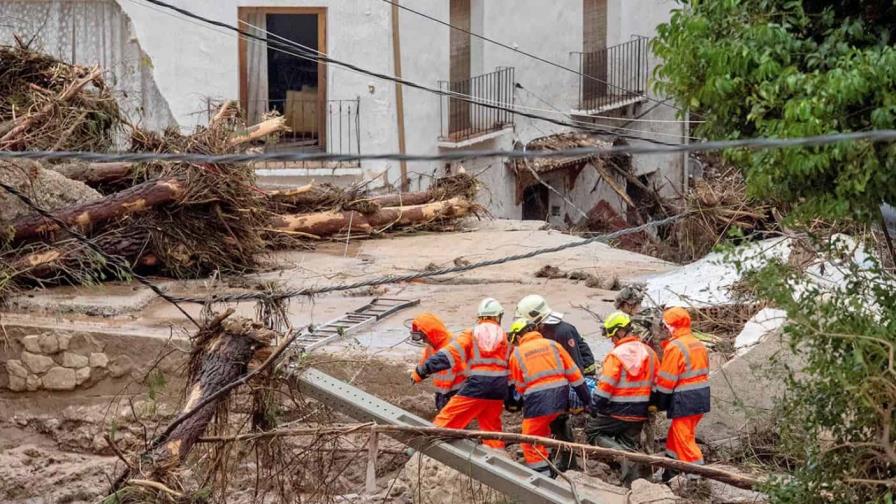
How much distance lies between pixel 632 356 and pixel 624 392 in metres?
0.27

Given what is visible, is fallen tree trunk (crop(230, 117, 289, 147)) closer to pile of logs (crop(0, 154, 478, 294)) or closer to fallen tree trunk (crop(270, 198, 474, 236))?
pile of logs (crop(0, 154, 478, 294))

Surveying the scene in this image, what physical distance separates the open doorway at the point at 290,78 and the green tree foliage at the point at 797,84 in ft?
47.5

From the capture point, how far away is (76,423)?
11.3 metres

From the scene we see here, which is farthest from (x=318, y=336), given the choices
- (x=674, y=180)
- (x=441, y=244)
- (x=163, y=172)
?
(x=674, y=180)

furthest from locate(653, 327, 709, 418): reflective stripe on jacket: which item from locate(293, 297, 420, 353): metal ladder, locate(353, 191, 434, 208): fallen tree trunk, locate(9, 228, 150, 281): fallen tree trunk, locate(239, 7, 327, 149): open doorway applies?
locate(239, 7, 327, 149): open doorway

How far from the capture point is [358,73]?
21016 mm

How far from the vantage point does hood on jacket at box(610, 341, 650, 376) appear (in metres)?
9.32

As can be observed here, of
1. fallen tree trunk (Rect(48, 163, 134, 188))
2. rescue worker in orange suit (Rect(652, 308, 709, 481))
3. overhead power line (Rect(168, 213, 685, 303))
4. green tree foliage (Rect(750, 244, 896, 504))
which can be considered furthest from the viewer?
fallen tree trunk (Rect(48, 163, 134, 188))

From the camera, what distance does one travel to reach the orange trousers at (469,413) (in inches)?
385

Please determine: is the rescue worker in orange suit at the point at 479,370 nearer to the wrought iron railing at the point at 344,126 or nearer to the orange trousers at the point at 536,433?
the orange trousers at the point at 536,433

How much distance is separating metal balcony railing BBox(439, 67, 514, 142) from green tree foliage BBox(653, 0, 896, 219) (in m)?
15.2

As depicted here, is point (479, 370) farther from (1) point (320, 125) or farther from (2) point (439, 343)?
(1) point (320, 125)

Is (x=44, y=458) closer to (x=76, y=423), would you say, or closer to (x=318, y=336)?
(x=76, y=423)

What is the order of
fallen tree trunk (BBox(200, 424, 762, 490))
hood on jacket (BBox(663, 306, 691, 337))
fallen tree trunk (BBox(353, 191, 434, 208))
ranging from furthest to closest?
1. fallen tree trunk (BBox(353, 191, 434, 208))
2. hood on jacket (BBox(663, 306, 691, 337))
3. fallen tree trunk (BBox(200, 424, 762, 490))
